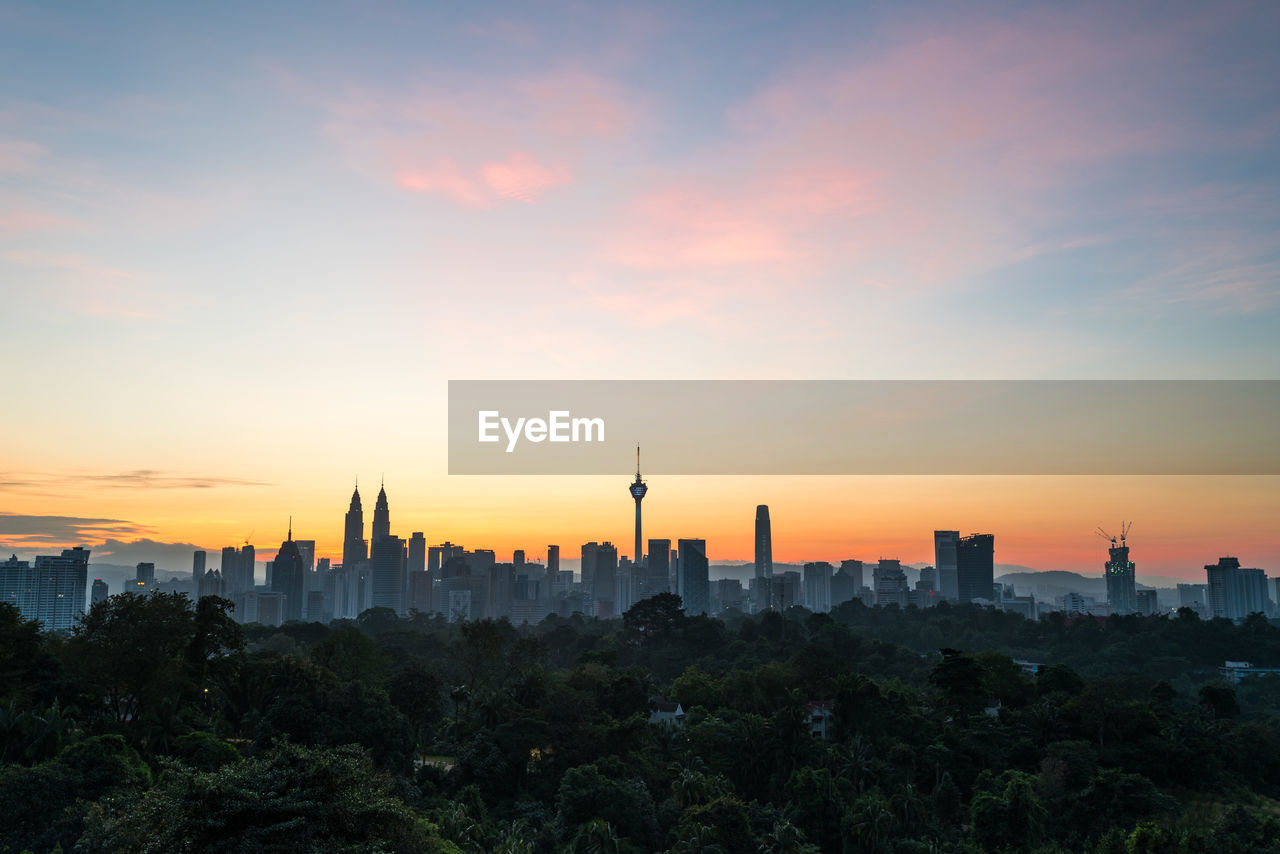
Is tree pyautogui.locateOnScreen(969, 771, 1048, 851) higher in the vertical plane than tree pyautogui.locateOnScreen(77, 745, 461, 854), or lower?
lower

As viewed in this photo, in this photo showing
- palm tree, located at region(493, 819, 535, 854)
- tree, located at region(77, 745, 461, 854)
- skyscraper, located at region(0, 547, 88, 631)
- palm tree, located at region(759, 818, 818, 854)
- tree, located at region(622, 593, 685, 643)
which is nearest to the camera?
tree, located at region(77, 745, 461, 854)

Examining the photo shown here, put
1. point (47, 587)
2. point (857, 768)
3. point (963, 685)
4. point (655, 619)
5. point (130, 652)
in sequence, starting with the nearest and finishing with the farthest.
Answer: point (130, 652) < point (857, 768) < point (963, 685) < point (655, 619) < point (47, 587)

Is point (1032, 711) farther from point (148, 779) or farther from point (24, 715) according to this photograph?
point (24, 715)

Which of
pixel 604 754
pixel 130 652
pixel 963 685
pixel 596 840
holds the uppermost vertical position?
pixel 130 652

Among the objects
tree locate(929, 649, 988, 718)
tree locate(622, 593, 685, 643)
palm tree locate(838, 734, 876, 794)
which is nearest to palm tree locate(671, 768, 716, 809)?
palm tree locate(838, 734, 876, 794)

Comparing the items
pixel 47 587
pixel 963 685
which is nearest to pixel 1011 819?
pixel 963 685

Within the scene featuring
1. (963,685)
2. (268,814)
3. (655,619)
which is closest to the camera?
(268,814)

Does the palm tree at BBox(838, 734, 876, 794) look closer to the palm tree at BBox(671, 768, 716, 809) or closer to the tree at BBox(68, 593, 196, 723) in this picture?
the palm tree at BBox(671, 768, 716, 809)

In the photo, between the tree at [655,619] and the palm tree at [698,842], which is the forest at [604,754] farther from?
the tree at [655,619]

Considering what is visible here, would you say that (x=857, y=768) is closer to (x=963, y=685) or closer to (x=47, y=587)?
(x=963, y=685)
